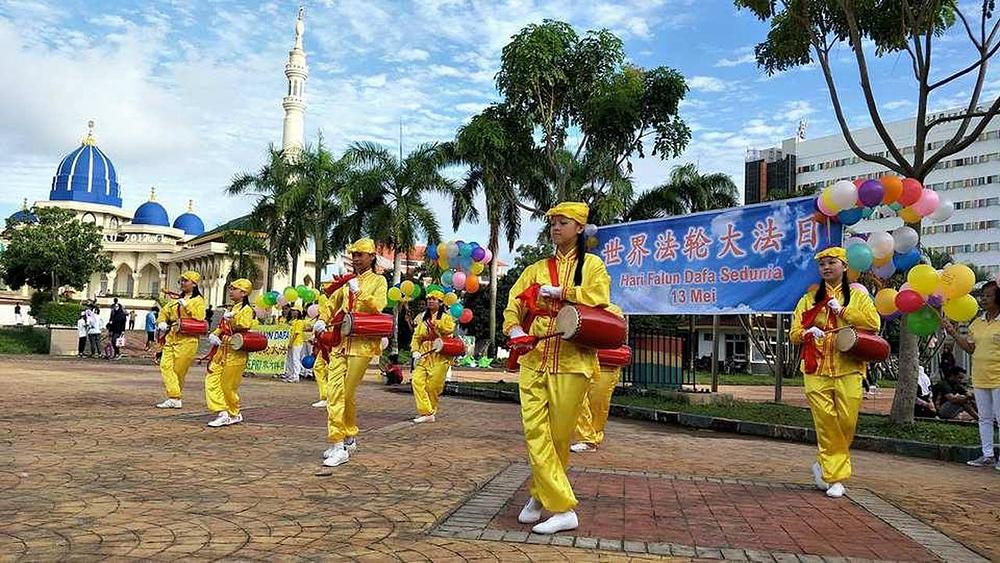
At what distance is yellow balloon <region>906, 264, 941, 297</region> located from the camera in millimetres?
7984

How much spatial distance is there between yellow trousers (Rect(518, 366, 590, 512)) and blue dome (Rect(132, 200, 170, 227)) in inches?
2724

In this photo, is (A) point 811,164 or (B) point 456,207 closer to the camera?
(B) point 456,207

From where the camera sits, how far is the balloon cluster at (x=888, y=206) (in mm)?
8523

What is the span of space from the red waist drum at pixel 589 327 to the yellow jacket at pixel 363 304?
273cm

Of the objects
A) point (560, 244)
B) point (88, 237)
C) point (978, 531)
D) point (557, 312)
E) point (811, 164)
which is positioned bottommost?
point (978, 531)

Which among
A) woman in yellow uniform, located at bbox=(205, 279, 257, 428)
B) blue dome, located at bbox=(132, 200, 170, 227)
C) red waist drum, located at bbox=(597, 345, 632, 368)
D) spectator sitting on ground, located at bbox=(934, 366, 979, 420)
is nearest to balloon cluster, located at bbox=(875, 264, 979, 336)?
red waist drum, located at bbox=(597, 345, 632, 368)

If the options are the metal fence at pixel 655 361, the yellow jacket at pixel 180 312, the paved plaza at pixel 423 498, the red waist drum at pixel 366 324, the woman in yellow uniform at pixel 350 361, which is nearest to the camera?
the paved plaza at pixel 423 498

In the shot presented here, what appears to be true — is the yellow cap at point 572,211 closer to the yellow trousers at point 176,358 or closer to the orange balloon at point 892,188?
the orange balloon at point 892,188

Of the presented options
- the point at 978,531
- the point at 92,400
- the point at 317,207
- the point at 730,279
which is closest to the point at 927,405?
the point at 730,279

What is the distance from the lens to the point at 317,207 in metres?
28.6

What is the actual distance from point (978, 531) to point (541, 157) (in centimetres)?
1912

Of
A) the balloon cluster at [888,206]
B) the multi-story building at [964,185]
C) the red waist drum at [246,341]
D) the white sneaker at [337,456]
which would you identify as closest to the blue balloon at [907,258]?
the balloon cluster at [888,206]

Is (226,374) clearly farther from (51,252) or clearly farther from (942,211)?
(51,252)

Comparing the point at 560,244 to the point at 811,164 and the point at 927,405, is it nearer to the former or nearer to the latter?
the point at 927,405
